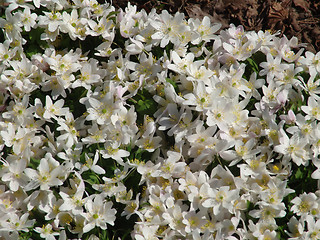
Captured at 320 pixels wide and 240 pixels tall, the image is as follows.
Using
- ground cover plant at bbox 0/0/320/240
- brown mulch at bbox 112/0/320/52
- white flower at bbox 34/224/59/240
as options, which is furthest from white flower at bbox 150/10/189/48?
white flower at bbox 34/224/59/240

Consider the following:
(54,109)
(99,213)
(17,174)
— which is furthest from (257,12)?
(17,174)

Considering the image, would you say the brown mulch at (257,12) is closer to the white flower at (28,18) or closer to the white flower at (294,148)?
the white flower at (28,18)

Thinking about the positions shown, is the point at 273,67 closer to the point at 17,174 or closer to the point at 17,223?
the point at 17,174

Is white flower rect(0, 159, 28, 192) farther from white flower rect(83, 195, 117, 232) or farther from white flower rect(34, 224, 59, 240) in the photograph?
white flower rect(83, 195, 117, 232)

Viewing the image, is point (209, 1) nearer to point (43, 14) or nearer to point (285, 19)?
point (285, 19)

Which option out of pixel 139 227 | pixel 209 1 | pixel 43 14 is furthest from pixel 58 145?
pixel 209 1

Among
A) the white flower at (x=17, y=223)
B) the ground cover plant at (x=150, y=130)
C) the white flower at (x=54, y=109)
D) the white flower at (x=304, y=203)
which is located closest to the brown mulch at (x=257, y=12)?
the ground cover plant at (x=150, y=130)
